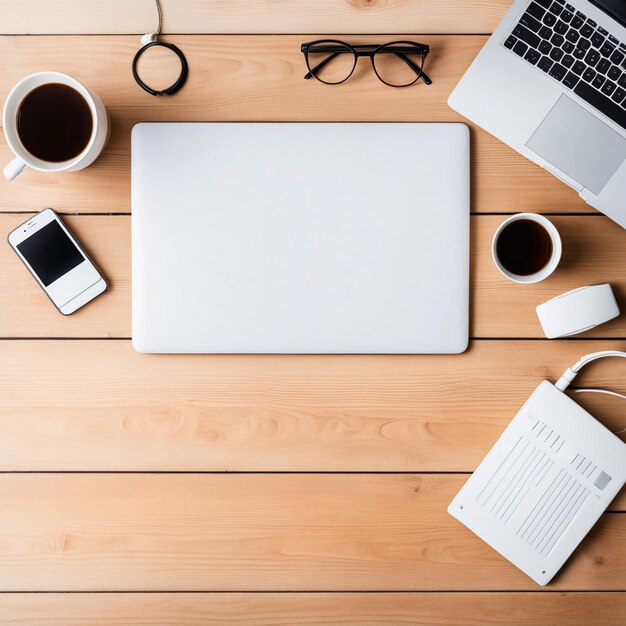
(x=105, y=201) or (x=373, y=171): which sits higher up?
(x=373, y=171)

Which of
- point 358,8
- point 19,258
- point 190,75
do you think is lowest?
point 19,258

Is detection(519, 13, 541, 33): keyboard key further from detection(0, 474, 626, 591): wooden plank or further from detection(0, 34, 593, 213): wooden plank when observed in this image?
detection(0, 474, 626, 591): wooden plank

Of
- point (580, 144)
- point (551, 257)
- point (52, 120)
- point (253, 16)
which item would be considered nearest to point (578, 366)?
point (551, 257)

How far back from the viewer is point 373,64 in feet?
2.29

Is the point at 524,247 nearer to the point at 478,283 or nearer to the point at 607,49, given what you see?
the point at 478,283

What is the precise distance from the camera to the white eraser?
667 millimetres

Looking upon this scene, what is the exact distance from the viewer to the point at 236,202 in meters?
0.68

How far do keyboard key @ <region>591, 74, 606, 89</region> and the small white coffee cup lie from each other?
16 centimetres

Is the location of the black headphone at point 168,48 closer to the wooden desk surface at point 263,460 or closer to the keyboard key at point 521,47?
the wooden desk surface at point 263,460

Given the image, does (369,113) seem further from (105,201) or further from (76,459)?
(76,459)

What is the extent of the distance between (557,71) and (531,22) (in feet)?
0.21

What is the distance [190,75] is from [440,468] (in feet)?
1.95

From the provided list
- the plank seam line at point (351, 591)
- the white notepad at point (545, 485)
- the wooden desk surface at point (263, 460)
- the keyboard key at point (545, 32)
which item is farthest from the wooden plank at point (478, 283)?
the plank seam line at point (351, 591)

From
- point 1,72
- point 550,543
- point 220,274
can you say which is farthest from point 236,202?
point 550,543
